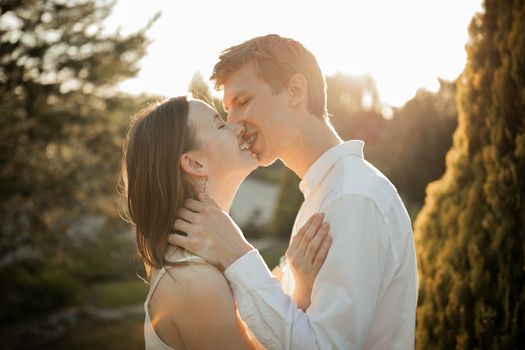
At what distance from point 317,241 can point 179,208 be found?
2.30 ft

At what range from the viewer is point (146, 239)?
2.71 m

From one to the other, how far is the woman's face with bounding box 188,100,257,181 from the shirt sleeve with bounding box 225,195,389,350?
643 mm

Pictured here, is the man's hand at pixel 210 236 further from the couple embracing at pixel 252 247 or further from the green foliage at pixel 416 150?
the green foliage at pixel 416 150

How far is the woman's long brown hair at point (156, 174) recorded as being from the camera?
2.65 meters

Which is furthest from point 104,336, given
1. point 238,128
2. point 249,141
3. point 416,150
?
point 416,150

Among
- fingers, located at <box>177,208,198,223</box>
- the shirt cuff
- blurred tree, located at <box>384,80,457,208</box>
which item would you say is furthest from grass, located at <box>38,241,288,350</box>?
blurred tree, located at <box>384,80,457,208</box>

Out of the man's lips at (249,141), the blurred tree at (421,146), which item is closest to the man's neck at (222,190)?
the man's lips at (249,141)

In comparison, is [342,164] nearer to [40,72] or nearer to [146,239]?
[146,239]

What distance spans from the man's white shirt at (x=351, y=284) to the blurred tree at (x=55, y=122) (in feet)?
18.1

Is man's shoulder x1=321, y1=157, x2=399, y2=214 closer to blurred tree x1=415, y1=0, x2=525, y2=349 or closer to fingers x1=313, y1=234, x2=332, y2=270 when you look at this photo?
fingers x1=313, y1=234, x2=332, y2=270

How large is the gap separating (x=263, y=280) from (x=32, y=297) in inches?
396

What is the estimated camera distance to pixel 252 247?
2541 mm

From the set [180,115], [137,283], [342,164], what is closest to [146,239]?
[180,115]

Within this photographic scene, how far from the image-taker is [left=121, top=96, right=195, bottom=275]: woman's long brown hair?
8.70ft
